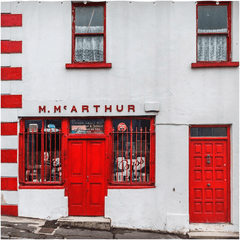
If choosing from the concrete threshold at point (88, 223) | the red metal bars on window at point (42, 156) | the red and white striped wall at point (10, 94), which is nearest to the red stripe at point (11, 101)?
the red and white striped wall at point (10, 94)

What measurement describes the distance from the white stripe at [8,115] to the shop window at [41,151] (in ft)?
0.85

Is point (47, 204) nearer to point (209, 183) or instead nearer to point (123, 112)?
point (123, 112)

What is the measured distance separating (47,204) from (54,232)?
82 centimetres

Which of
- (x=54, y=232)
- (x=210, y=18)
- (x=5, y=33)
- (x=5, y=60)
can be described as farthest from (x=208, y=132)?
(x=5, y=33)

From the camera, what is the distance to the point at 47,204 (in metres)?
6.33

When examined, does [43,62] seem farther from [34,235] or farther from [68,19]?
[34,235]

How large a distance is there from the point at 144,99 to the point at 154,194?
8.24ft

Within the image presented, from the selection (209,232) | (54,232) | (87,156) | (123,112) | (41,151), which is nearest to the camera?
(54,232)

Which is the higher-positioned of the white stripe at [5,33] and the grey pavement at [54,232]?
the white stripe at [5,33]

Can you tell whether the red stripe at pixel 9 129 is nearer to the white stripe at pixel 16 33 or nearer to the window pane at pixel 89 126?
the window pane at pixel 89 126

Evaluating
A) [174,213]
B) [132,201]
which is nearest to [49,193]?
[132,201]

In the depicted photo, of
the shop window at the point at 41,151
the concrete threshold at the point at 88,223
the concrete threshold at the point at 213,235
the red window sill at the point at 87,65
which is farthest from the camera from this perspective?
the shop window at the point at 41,151

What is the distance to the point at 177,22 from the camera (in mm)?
6258

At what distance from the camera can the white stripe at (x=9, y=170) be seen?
6.40m
